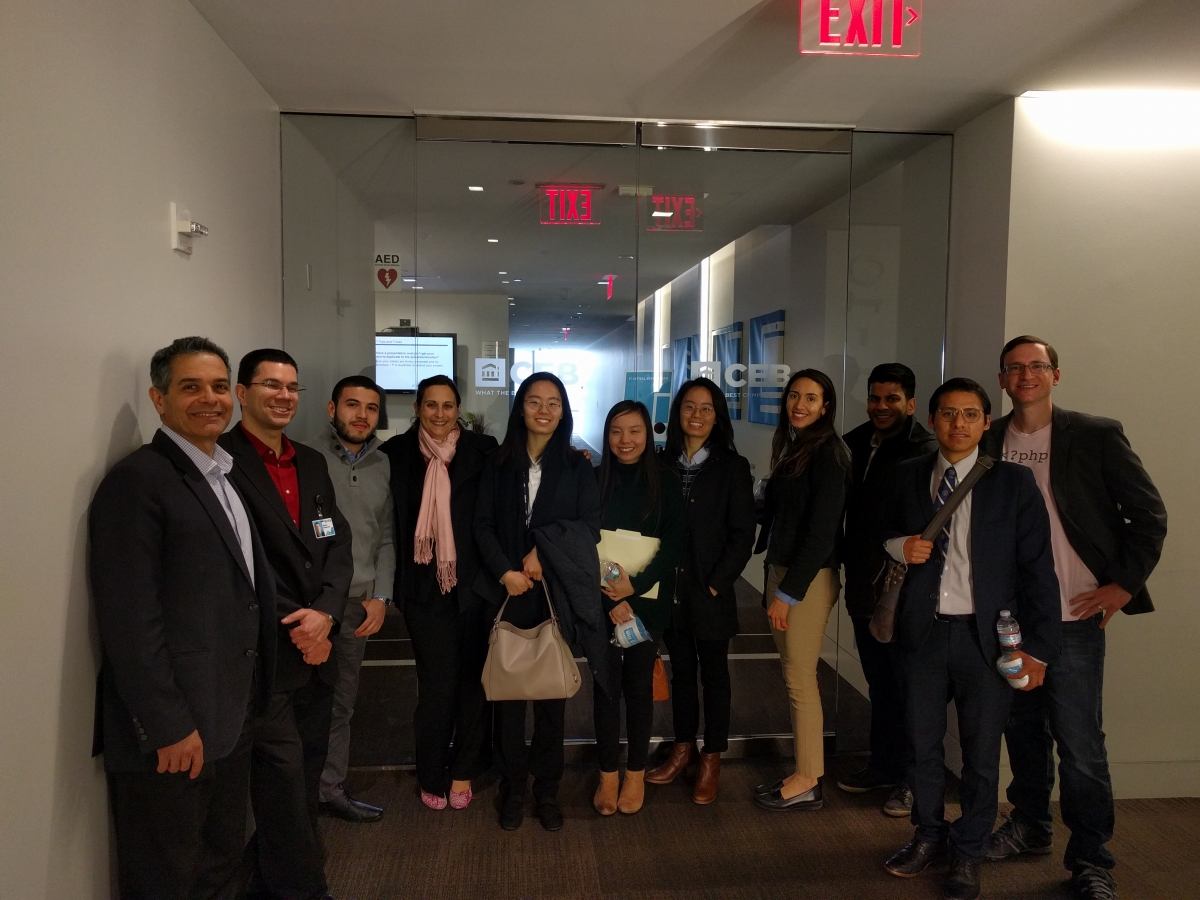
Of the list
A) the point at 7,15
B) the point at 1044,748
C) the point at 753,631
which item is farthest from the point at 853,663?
the point at 7,15

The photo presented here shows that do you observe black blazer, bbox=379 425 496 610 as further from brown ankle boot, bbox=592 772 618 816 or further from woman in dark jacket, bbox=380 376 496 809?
brown ankle boot, bbox=592 772 618 816

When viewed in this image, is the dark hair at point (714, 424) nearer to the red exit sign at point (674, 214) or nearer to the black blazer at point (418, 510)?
the black blazer at point (418, 510)

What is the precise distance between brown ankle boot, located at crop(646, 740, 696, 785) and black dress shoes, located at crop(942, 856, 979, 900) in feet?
3.90

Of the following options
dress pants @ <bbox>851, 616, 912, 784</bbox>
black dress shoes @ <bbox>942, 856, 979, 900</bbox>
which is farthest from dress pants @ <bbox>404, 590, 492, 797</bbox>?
black dress shoes @ <bbox>942, 856, 979, 900</bbox>

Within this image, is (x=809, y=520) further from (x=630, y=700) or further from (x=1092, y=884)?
(x=1092, y=884)

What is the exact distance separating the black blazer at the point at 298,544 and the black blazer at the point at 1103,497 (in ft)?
8.65

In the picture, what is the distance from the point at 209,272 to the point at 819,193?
3.00 meters

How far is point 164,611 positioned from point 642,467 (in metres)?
1.83

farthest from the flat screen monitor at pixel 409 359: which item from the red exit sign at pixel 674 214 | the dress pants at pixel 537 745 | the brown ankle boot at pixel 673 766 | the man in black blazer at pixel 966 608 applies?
the man in black blazer at pixel 966 608

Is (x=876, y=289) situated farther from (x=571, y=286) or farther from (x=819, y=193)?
(x=571, y=286)

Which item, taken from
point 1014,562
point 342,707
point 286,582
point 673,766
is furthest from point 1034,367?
point 342,707

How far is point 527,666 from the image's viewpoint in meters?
2.96

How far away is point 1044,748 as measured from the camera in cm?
299

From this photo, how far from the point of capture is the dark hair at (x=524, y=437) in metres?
3.12
